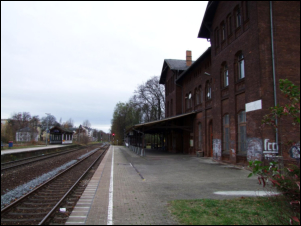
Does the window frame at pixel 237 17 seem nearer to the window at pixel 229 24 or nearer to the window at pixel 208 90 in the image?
the window at pixel 229 24

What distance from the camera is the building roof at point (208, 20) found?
61.3ft

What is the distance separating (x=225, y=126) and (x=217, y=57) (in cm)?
518

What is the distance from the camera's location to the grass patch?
203 inches

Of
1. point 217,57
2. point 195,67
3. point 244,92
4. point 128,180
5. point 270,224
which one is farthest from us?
point 195,67

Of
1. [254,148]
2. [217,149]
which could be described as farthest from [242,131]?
[217,149]

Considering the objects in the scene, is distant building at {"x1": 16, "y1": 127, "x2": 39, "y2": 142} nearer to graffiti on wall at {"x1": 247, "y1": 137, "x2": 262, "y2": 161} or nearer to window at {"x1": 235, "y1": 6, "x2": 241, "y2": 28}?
window at {"x1": 235, "y1": 6, "x2": 241, "y2": 28}

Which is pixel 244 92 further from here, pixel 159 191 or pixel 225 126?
pixel 159 191

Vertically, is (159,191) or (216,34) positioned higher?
(216,34)

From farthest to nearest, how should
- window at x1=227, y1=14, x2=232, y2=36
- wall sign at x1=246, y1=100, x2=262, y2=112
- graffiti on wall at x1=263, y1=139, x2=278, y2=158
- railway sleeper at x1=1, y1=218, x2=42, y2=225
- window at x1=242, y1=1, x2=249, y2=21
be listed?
window at x1=227, y1=14, x2=232, y2=36
window at x1=242, y1=1, x2=249, y2=21
wall sign at x1=246, y1=100, x2=262, y2=112
graffiti on wall at x1=263, y1=139, x2=278, y2=158
railway sleeper at x1=1, y1=218, x2=42, y2=225

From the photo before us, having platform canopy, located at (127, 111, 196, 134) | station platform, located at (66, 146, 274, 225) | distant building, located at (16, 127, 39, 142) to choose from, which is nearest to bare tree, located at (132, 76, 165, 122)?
platform canopy, located at (127, 111, 196, 134)

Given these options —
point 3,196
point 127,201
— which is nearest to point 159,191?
point 127,201

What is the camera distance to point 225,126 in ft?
57.0

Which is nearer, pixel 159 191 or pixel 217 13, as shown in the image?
pixel 159 191

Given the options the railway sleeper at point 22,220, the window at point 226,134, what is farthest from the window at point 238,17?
the railway sleeper at point 22,220
